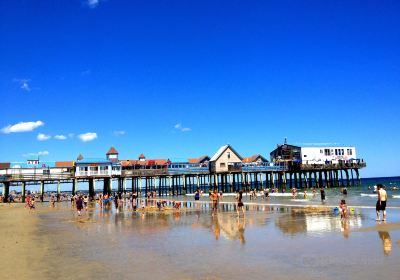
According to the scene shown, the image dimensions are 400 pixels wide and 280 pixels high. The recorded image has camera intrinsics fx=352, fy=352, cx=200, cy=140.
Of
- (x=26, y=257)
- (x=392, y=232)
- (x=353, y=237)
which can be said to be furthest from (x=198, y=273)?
(x=392, y=232)

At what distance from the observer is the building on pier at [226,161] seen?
70.6 metres

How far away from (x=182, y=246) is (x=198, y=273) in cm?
379

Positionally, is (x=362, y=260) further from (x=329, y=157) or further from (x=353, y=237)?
(x=329, y=157)

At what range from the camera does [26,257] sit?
10484 mm

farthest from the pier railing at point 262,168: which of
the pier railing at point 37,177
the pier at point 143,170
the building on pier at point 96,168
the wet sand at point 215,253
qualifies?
the wet sand at point 215,253

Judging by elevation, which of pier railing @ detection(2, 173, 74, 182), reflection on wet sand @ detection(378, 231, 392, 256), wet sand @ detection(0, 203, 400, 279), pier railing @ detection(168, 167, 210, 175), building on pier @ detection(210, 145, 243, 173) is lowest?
wet sand @ detection(0, 203, 400, 279)

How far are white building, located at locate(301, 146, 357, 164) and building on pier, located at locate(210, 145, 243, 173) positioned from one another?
14.0m

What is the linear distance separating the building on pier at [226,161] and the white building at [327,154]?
14.0 metres

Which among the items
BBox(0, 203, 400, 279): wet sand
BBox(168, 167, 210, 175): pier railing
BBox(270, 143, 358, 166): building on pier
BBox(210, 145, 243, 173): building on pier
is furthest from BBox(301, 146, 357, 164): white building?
BBox(0, 203, 400, 279): wet sand

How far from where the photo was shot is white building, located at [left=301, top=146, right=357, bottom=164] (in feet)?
241

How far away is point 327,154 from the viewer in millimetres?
74812

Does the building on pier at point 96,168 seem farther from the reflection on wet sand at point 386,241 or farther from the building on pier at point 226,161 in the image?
the reflection on wet sand at point 386,241

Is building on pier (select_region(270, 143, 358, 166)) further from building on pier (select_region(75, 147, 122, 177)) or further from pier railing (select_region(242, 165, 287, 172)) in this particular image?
building on pier (select_region(75, 147, 122, 177))

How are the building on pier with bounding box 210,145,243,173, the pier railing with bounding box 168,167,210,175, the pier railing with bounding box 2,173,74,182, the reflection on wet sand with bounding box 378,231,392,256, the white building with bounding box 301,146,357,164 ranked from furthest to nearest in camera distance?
1. the white building with bounding box 301,146,357,164
2. the building on pier with bounding box 210,145,243,173
3. the pier railing with bounding box 168,167,210,175
4. the pier railing with bounding box 2,173,74,182
5. the reflection on wet sand with bounding box 378,231,392,256
